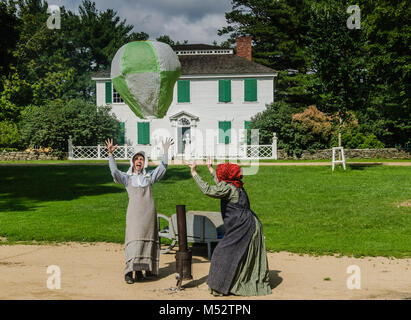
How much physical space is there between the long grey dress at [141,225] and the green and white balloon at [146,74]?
1042 mm

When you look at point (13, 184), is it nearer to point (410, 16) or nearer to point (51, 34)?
point (410, 16)

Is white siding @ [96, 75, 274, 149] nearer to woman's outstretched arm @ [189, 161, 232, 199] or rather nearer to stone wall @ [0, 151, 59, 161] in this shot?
stone wall @ [0, 151, 59, 161]

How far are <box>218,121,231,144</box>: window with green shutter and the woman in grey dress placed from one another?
2917 cm

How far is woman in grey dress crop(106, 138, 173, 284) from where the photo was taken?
777cm

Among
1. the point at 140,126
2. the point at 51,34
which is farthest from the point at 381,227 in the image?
the point at 51,34

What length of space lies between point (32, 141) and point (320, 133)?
19028 millimetres

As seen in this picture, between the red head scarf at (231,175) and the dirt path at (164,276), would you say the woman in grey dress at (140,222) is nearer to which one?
the dirt path at (164,276)

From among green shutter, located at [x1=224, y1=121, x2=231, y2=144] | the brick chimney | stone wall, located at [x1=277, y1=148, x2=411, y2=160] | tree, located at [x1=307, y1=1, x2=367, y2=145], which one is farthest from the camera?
the brick chimney

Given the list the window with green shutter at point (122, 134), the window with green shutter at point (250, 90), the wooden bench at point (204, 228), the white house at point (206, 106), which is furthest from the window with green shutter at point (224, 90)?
the wooden bench at point (204, 228)

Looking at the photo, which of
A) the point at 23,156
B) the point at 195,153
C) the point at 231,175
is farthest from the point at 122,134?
the point at 231,175

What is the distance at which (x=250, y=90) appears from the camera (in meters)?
37.5

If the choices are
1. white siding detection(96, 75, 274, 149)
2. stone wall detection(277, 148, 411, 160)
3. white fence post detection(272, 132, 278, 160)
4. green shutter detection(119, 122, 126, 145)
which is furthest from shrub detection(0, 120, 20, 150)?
stone wall detection(277, 148, 411, 160)

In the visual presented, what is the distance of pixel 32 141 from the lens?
115 feet

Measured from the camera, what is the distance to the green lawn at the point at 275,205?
1158 centimetres
